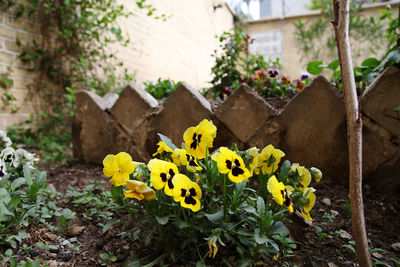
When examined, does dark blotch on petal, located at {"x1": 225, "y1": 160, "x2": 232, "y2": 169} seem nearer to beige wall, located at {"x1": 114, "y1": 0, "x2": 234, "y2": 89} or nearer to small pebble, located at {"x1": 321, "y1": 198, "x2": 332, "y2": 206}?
small pebble, located at {"x1": 321, "y1": 198, "x2": 332, "y2": 206}

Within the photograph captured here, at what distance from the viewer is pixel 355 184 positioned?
929 mm

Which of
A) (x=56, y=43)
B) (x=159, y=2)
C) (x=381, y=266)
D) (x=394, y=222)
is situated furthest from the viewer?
(x=159, y=2)

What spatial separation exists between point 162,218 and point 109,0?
2856mm

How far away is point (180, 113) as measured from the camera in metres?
1.83

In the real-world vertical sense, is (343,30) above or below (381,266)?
above

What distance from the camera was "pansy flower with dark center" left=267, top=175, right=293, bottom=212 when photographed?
83 centimetres

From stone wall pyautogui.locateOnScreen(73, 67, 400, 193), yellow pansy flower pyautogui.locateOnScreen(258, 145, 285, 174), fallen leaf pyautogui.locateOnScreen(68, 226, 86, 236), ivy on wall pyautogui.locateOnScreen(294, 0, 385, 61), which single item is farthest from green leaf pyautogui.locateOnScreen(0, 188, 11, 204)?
ivy on wall pyautogui.locateOnScreen(294, 0, 385, 61)

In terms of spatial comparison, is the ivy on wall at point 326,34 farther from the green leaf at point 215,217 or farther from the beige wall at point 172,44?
the green leaf at point 215,217

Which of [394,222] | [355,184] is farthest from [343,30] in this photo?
[394,222]

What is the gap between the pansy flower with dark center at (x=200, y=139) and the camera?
3.11 ft

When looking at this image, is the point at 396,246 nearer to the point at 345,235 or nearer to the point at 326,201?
the point at 345,235

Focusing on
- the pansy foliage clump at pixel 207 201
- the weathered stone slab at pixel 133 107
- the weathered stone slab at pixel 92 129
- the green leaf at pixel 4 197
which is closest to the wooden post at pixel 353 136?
the pansy foliage clump at pixel 207 201

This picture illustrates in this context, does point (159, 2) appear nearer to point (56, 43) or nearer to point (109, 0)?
point (109, 0)

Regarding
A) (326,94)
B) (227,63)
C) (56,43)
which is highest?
(56,43)
